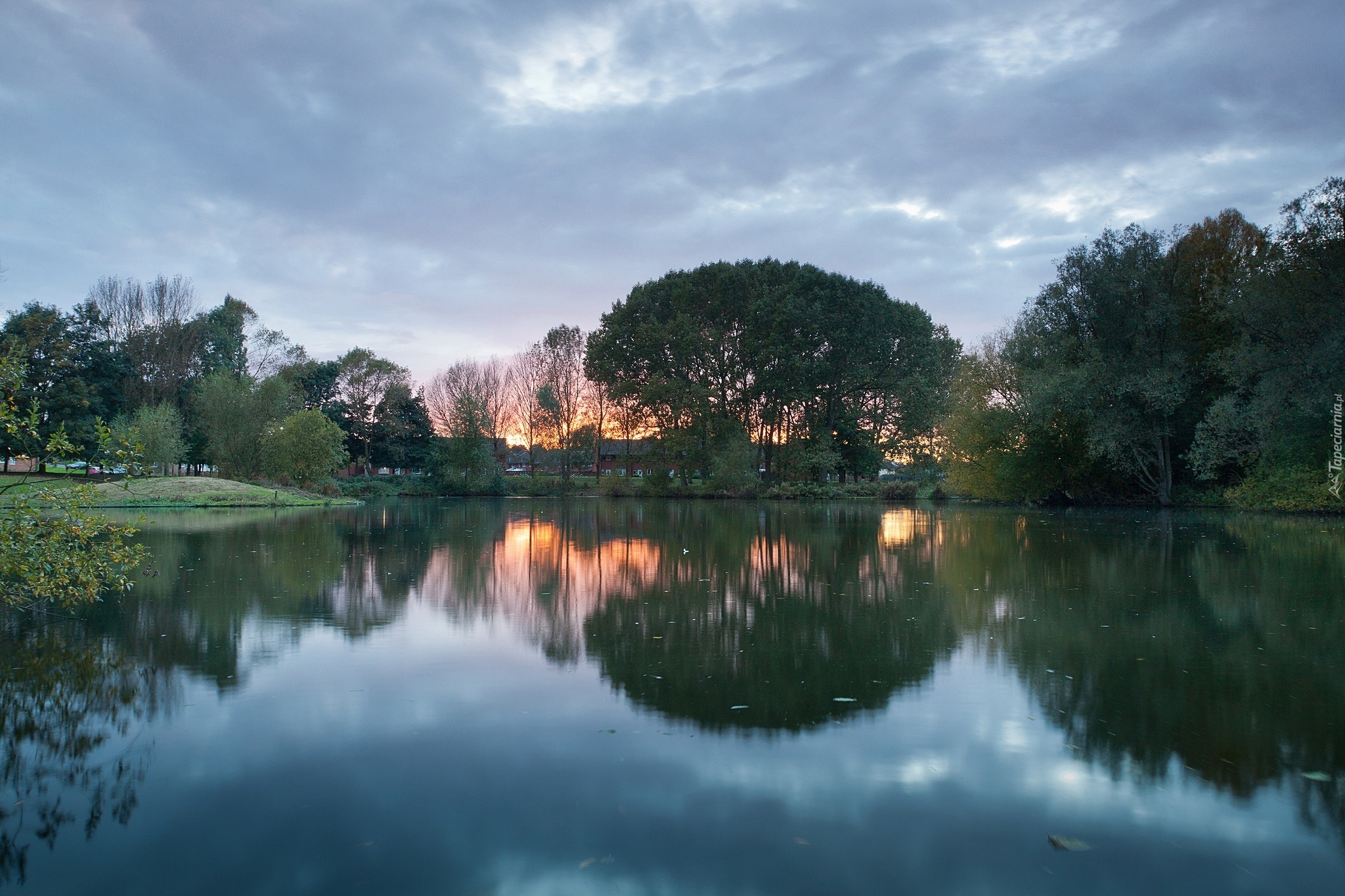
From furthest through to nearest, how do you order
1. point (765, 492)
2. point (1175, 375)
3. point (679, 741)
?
point (765, 492), point (1175, 375), point (679, 741)

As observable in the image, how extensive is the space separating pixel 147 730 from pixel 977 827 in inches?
174

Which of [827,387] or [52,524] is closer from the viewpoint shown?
[52,524]

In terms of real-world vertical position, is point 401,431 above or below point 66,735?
above

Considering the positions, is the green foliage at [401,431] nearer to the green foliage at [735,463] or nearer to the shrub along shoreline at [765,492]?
the shrub along shoreline at [765,492]

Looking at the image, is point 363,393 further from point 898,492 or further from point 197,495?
point 898,492

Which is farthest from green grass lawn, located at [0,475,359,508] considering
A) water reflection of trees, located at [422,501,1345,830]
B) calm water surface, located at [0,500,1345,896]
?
calm water surface, located at [0,500,1345,896]

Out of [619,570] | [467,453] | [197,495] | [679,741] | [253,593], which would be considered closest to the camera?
[679,741]

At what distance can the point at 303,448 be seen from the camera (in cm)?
3900

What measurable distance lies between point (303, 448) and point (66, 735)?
37.8 metres

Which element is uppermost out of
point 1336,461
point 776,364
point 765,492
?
point 776,364

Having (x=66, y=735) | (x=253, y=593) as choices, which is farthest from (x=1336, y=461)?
(x=66, y=735)

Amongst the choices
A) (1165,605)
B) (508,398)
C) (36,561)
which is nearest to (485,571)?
(36,561)

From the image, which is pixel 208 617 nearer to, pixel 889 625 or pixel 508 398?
pixel 889 625

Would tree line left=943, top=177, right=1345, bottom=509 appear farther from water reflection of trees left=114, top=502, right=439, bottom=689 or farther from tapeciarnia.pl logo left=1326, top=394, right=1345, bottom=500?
water reflection of trees left=114, top=502, right=439, bottom=689
